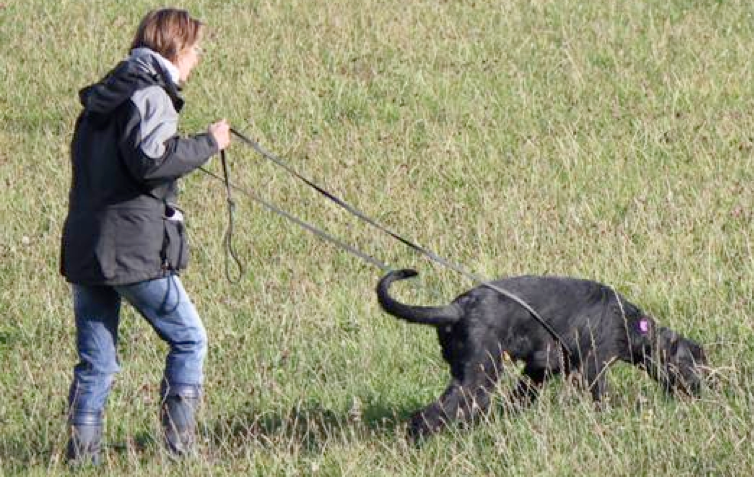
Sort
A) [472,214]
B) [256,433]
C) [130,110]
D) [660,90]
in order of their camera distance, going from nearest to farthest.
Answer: [130,110]
[256,433]
[472,214]
[660,90]

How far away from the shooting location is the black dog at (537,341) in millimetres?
5750

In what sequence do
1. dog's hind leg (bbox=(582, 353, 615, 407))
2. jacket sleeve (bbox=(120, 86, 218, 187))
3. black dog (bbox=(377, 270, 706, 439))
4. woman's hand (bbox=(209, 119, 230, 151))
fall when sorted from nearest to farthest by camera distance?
jacket sleeve (bbox=(120, 86, 218, 187)) → woman's hand (bbox=(209, 119, 230, 151)) → black dog (bbox=(377, 270, 706, 439)) → dog's hind leg (bbox=(582, 353, 615, 407))

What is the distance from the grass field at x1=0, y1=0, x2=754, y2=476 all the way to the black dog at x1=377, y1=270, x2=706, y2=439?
0.13m

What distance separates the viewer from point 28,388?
21.8 feet

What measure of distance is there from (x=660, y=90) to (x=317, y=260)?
3739 mm

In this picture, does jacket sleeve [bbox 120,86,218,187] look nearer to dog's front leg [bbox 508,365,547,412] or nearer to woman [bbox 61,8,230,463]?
woman [bbox 61,8,230,463]

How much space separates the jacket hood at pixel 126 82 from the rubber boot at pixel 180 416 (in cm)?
111

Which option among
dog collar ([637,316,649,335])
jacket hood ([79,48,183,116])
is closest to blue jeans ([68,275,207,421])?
jacket hood ([79,48,183,116])

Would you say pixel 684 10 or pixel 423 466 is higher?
pixel 684 10

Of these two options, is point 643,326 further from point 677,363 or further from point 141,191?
point 141,191

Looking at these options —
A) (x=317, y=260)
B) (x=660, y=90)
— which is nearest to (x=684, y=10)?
(x=660, y=90)

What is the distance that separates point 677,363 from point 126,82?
253 centimetres

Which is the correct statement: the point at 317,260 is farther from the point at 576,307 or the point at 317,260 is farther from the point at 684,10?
the point at 684,10

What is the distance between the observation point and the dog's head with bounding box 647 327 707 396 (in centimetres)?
614
